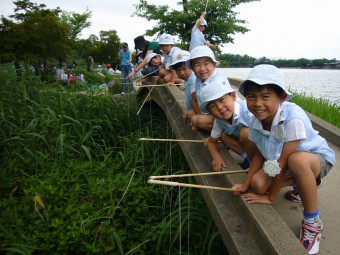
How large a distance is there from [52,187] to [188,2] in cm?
1214

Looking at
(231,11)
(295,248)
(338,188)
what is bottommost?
(338,188)

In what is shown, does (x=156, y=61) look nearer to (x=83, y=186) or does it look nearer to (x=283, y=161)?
(x=83, y=186)

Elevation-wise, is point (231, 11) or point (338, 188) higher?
point (231, 11)

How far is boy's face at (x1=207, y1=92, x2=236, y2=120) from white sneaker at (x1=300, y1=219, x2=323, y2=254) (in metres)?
1.11

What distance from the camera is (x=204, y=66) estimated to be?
3.20 meters

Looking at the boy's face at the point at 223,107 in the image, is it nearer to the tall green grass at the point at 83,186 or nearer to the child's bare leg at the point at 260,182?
the child's bare leg at the point at 260,182

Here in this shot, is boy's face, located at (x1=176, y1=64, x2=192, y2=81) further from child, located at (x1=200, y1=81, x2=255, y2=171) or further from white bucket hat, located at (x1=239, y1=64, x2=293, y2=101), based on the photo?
white bucket hat, located at (x1=239, y1=64, x2=293, y2=101)

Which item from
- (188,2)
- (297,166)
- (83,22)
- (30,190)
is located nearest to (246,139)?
(297,166)

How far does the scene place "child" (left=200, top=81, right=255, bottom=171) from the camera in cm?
248

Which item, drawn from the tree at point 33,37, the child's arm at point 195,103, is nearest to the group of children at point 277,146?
the child's arm at point 195,103

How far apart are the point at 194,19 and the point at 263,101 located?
1254 cm

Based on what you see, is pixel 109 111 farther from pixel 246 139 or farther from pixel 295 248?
pixel 295 248

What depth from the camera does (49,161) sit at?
4344 mm

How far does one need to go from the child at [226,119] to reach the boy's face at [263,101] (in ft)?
1.70
